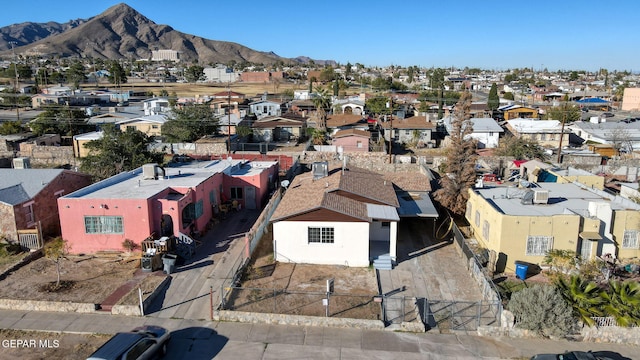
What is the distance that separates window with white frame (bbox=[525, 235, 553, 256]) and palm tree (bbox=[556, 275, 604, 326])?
3425mm

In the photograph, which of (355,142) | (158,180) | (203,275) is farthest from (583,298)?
(355,142)

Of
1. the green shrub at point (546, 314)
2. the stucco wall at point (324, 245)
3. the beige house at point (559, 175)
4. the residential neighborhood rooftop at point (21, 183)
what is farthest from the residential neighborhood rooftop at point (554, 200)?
the residential neighborhood rooftop at point (21, 183)

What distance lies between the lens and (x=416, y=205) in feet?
79.7

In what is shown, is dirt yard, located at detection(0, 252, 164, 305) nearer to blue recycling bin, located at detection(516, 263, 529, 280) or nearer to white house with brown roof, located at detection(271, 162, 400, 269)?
white house with brown roof, located at detection(271, 162, 400, 269)

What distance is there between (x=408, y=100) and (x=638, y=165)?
185 feet

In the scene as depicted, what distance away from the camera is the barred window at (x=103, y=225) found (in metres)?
20.8

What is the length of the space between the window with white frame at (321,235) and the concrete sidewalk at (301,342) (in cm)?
526

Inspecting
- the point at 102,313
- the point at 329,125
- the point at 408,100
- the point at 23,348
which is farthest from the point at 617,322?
the point at 408,100

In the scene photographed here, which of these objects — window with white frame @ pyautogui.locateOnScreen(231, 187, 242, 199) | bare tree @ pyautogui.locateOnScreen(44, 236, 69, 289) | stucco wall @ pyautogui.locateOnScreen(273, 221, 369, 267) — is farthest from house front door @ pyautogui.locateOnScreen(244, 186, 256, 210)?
bare tree @ pyautogui.locateOnScreen(44, 236, 69, 289)

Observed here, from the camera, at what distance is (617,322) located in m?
14.4

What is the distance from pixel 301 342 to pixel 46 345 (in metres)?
7.98

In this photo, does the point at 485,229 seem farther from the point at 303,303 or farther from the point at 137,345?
the point at 137,345

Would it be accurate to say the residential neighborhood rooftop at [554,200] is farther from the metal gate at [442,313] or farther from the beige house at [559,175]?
the metal gate at [442,313]

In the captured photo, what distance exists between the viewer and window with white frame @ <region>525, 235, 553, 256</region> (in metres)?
19.1
